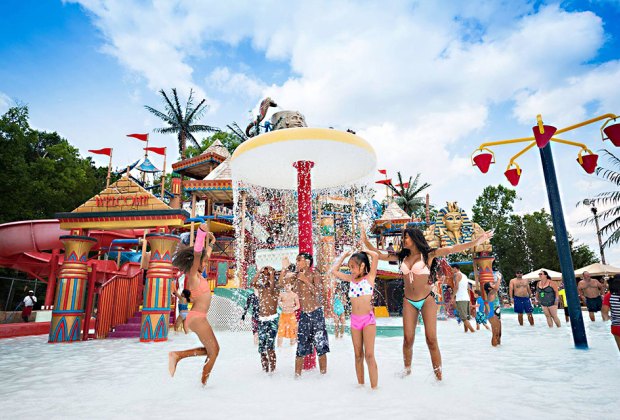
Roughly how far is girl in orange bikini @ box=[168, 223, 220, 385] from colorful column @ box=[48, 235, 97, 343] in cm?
714

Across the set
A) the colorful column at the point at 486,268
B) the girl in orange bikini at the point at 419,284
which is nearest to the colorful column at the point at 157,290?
the girl in orange bikini at the point at 419,284

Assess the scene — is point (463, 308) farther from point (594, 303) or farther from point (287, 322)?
point (594, 303)

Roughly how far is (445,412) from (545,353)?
441 centimetres

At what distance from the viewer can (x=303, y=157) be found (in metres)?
6.06

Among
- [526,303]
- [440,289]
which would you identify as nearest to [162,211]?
[526,303]

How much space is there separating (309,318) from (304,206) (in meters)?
1.88

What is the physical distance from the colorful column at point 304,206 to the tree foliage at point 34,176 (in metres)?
23.1

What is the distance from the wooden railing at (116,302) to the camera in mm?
10758

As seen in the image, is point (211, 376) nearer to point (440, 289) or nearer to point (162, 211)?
point (162, 211)

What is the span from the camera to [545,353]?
6438mm

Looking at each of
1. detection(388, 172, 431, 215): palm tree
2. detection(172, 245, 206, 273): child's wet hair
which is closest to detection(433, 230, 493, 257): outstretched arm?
detection(172, 245, 206, 273): child's wet hair

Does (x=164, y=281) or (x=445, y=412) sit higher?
(x=164, y=281)

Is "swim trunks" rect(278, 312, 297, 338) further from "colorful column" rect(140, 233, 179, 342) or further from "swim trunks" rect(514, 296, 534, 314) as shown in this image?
"swim trunks" rect(514, 296, 534, 314)

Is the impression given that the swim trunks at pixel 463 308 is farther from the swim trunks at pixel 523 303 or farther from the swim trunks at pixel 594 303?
the swim trunks at pixel 594 303
